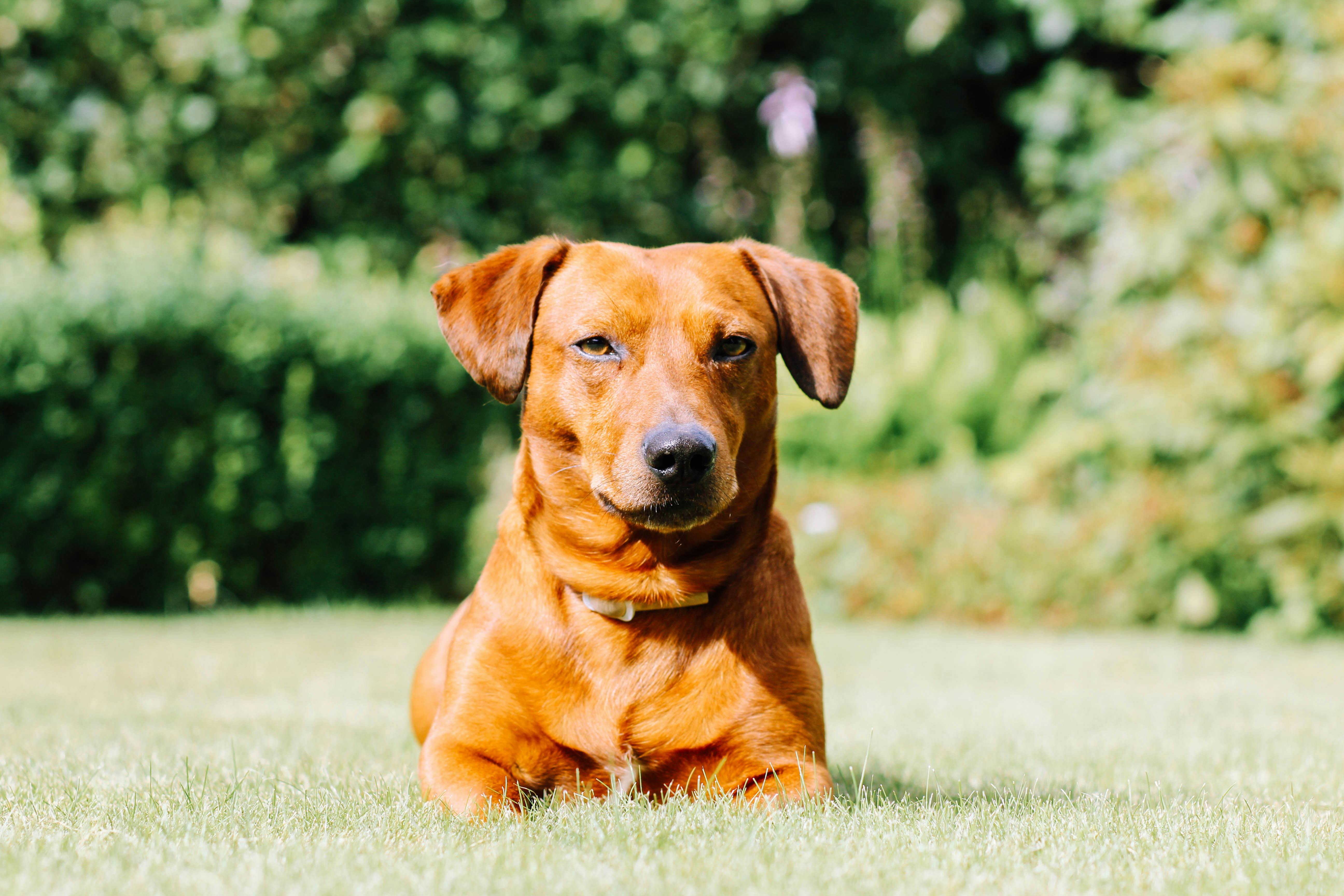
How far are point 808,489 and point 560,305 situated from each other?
5263mm

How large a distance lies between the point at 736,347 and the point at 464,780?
1.19m

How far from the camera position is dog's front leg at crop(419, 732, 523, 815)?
2.61 m

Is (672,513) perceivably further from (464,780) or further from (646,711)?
(464,780)

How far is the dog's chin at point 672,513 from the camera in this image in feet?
9.02

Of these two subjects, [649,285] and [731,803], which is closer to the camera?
[731,803]

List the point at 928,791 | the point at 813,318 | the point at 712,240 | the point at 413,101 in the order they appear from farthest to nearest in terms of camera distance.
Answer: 1. the point at 712,240
2. the point at 413,101
3. the point at 813,318
4. the point at 928,791

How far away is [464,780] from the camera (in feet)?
8.80

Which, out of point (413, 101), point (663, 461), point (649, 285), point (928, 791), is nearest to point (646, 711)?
point (663, 461)

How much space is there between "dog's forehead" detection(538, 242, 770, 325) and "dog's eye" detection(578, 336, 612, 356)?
55mm

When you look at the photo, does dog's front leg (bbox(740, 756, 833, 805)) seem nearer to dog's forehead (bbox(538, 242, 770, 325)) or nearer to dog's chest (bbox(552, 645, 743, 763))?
dog's chest (bbox(552, 645, 743, 763))

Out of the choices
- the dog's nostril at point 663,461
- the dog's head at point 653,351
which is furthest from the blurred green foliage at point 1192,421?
the dog's nostril at point 663,461

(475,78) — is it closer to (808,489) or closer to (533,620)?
(808,489)

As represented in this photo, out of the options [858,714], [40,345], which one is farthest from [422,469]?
[858,714]

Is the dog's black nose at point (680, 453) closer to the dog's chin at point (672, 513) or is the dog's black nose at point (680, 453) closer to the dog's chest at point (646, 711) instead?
the dog's chin at point (672, 513)
